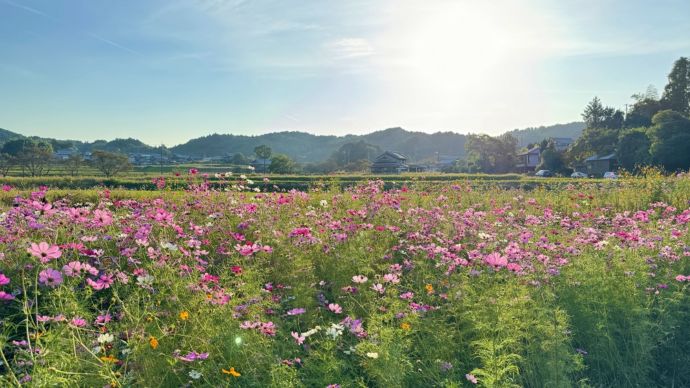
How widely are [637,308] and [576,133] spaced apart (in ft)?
616

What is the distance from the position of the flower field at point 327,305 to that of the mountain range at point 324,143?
118 metres

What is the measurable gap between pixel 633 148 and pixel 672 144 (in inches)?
242

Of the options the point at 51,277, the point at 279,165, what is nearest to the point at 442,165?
the point at 279,165

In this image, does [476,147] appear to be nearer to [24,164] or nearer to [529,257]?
[24,164]

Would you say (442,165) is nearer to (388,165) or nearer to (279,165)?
(388,165)

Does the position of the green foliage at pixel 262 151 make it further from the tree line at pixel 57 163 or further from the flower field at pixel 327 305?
the flower field at pixel 327 305

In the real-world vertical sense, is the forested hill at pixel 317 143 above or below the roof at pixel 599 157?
above

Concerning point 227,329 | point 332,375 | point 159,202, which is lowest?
point 332,375

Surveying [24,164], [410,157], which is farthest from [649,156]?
[410,157]

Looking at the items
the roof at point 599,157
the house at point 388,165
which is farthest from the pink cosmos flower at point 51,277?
the house at point 388,165

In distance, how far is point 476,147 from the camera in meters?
69.2

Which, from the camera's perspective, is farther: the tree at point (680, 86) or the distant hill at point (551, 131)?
the distant hill at point (551, 131)

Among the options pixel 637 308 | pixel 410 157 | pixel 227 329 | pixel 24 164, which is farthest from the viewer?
pixel 410 157

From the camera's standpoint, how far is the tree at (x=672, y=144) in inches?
1423
